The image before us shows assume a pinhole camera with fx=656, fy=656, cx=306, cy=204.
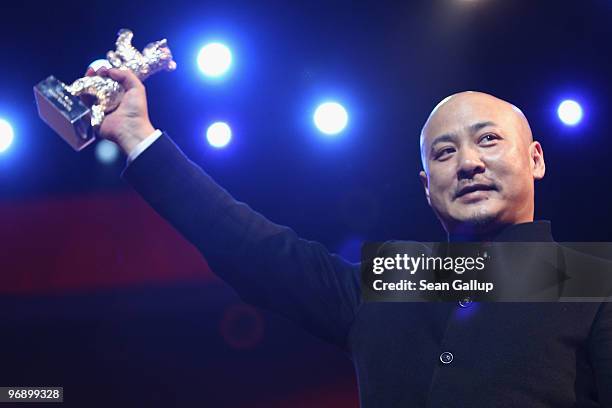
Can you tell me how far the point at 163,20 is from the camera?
→ 11.9ft

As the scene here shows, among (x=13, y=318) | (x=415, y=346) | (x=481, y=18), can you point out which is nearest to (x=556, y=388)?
(x=415, y=346)

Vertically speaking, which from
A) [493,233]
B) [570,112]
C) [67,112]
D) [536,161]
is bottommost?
[493,233]

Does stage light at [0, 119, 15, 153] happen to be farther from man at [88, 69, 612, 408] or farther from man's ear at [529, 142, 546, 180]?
man's ear at [529, 142, 546, 180]

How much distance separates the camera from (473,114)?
194 centimetres

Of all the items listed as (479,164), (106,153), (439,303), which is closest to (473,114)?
(479,164)

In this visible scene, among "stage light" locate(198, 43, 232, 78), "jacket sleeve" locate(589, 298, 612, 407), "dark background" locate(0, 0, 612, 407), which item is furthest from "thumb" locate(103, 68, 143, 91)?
"stage light" locate(198, 43, 232, 78)

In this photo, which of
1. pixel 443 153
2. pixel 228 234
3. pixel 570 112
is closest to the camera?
pixel 228 234

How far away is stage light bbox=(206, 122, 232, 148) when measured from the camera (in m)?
3.96

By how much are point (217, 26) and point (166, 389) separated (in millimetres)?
2158

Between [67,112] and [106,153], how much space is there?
231cm

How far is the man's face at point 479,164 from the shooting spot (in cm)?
181

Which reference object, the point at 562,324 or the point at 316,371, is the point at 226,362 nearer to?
the point at 316,371

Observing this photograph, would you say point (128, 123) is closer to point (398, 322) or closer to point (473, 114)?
point (398, 322)

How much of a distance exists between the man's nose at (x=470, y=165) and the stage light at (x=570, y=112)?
232cm
